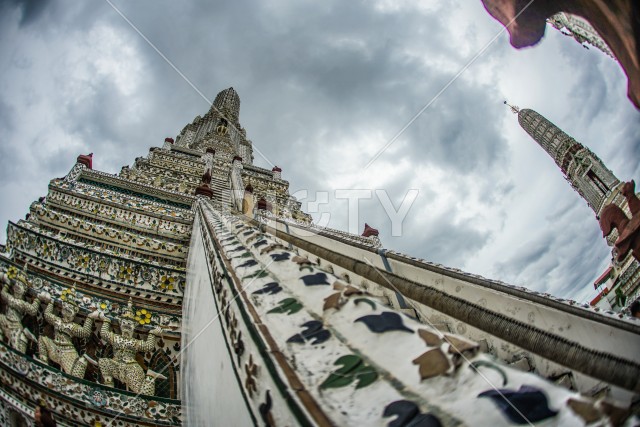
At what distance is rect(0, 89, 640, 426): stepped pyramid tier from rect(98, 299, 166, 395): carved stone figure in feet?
0.04

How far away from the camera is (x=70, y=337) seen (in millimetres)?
3043

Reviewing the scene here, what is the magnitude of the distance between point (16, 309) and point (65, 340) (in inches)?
22.8

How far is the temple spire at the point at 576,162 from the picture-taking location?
815 inches

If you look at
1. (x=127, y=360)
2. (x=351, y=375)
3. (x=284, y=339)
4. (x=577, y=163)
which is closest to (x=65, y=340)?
(x=127, y=360)

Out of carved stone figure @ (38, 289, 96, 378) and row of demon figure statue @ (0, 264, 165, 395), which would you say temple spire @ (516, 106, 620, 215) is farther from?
carved stone figure @ (38, 289, 96, 378)

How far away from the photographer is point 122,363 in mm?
3000

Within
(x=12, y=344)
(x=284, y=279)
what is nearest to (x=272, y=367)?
(x=284, y=279)

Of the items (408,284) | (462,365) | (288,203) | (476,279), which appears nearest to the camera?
(462,365)

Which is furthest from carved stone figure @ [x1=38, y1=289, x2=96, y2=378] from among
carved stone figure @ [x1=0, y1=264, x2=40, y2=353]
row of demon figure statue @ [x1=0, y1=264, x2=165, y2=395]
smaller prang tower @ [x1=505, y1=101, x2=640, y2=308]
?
smaller prang tower @ [x1=505, y1=101, x2=640, y2=308]

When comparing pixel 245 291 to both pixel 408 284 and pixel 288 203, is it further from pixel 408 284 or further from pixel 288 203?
pixel 288 203

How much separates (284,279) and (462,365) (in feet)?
2.63

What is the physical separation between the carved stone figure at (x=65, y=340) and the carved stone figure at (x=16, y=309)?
0.12m

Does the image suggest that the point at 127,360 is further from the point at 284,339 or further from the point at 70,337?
the point at 284,339

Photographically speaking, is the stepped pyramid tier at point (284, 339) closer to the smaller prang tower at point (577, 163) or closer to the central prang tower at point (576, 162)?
the smaller prang tower at point (577, 163)
